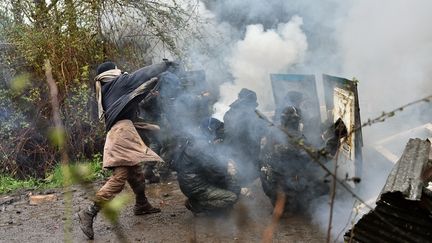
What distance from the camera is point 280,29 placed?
943 cm

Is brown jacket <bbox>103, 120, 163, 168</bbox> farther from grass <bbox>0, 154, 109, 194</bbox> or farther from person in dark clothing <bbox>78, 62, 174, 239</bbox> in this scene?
grass <bbox>0, 154, 109, 194</bbox>

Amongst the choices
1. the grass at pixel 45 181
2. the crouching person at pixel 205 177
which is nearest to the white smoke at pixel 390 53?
the crouching person at pixel 205 177

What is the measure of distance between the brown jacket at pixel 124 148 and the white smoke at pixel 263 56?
11.3ft

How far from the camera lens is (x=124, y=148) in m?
5.39

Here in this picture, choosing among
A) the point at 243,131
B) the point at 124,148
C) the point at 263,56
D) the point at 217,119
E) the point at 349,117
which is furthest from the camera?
the point at 263,56

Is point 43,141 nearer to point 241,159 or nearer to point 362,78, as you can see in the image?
point 241,159

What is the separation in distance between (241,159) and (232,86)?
3.04 meters

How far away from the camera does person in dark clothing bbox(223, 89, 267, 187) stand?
6188mm

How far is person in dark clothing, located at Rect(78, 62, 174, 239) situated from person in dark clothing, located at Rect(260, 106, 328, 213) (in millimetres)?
1347

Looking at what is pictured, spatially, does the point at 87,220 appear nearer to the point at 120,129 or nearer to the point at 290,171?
the point at 120,129

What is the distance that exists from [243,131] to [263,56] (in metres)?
3.18

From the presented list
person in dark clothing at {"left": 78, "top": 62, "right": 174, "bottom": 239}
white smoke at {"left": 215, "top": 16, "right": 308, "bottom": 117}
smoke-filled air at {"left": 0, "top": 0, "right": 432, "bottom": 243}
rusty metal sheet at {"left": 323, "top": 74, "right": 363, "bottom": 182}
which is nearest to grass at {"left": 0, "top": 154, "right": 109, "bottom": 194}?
smoke-filled air at {"left": 0, "top": 0, "right": 432, "bottom": 243}

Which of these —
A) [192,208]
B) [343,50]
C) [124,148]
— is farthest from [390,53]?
[124,148]

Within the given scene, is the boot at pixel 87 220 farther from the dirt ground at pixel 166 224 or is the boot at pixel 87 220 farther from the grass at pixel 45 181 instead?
the grass at pixel 45 181
